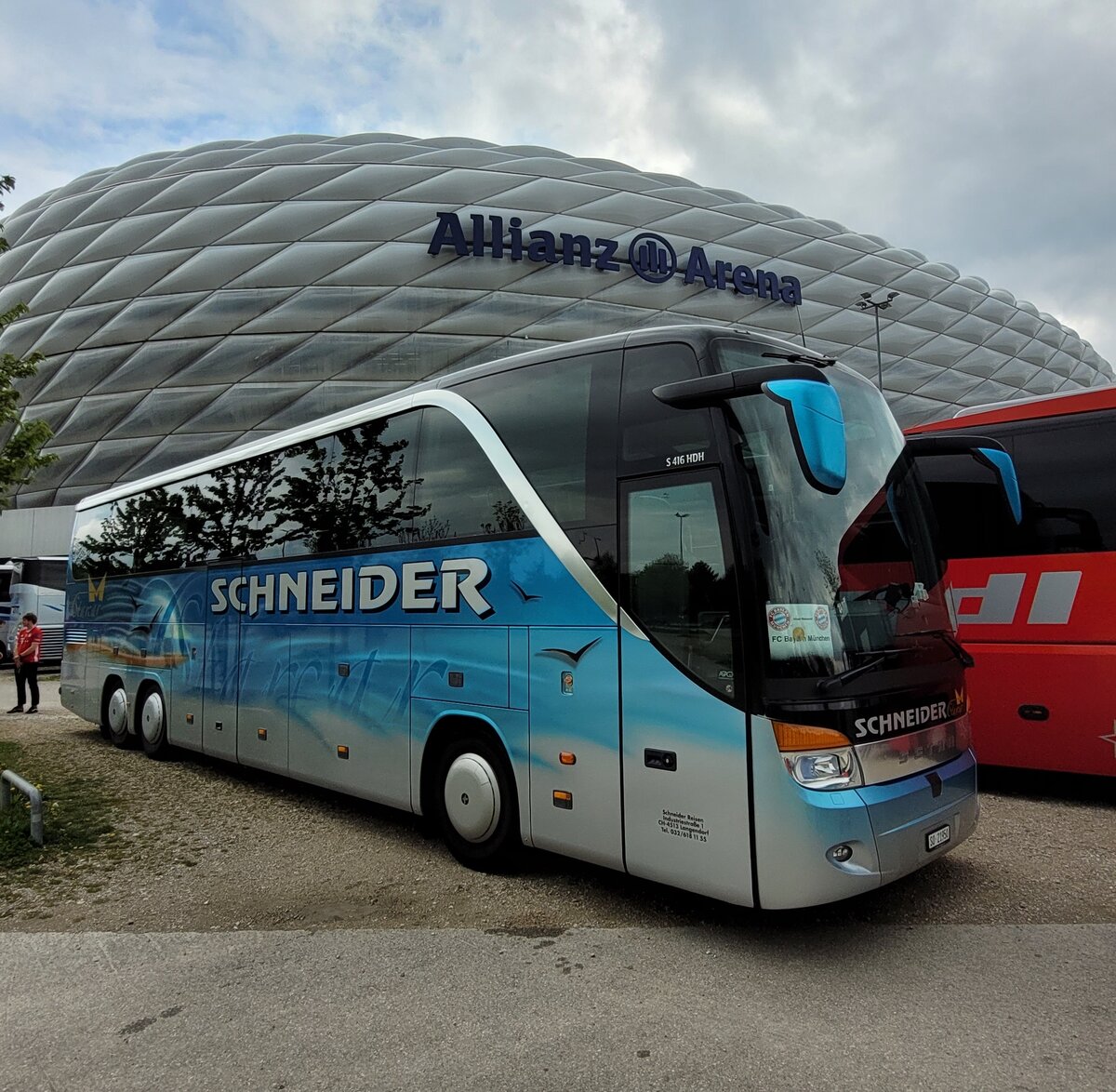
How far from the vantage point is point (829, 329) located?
37438mm

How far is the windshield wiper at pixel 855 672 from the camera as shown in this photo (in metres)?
3.94

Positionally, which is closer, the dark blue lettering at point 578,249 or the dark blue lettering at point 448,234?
the dark blue lettering at point 448,234

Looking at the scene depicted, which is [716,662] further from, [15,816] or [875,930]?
[15,816]

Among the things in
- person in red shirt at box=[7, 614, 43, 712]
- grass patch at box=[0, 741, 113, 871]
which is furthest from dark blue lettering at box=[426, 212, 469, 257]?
grass patch at box=[0, 741, 113, 871]

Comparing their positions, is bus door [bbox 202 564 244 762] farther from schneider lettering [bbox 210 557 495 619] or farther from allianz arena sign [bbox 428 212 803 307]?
allianz arena sign [bbox 428 212 803 307]

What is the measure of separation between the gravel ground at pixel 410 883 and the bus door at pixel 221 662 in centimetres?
105

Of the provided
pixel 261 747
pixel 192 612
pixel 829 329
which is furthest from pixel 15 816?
pixel 829 329

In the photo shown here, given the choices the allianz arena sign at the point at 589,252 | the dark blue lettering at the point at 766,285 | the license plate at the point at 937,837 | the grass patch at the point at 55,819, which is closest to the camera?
the license plate at the point at 937,837

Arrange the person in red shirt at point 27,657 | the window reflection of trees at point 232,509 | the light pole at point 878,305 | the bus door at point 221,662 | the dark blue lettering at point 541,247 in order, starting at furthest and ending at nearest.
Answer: the dark blue lettering at point 541,247 → the light pole at point 878,305 → the person in red shirt at point 27,657 → the bus door at point 221,662 → the window reflection of trees at point 232,509

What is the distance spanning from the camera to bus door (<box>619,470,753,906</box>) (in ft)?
13.3

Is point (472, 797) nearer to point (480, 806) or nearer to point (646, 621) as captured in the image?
point (480, 806)

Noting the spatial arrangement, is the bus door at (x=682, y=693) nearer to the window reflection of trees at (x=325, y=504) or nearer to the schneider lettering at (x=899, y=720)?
the schneider lettering at (x=899, y=720)

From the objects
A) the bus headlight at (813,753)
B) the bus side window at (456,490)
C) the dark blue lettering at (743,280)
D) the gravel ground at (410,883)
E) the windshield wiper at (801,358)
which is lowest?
the gravel ground at (410,883)

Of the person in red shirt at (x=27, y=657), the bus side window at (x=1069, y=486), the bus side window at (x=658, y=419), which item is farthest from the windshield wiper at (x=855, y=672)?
the person in red shirt at (x=27, y=657)
